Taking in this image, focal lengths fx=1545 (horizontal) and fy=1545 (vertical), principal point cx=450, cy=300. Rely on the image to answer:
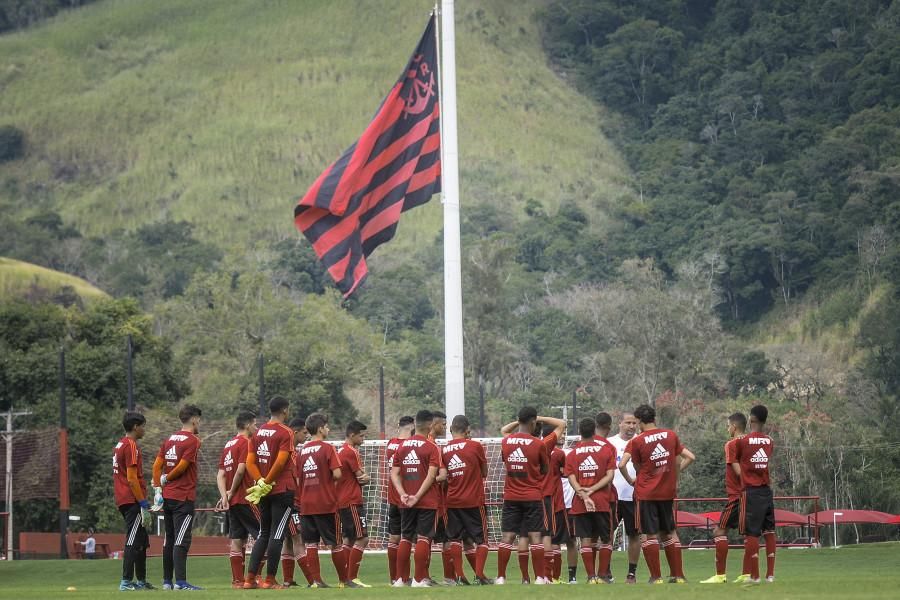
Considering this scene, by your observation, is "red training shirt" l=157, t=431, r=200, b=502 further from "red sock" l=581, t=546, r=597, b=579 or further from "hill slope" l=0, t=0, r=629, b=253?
"hill slope" l=0, t=0, r=629, b=253

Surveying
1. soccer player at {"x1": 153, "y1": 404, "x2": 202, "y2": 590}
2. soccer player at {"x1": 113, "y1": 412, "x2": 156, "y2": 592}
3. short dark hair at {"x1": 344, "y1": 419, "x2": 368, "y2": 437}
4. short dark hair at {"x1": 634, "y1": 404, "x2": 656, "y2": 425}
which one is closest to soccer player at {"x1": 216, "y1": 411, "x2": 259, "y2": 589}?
soccer player at {"x1": 153, "y1": 404, "x2": 202, "y2": 590}

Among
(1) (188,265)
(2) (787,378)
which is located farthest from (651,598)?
(1) (188,265)

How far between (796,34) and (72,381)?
10142 centimetres

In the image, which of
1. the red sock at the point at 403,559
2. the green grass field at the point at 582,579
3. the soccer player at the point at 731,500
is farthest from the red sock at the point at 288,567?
the soccer player at the point at 731,500

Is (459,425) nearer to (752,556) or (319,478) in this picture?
(319,478)

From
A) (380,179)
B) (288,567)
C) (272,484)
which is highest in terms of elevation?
(380,179)

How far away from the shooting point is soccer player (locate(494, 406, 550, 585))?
16.7 m

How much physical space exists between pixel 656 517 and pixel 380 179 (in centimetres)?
1015

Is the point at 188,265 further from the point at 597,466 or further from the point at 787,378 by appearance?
the point at 597,466

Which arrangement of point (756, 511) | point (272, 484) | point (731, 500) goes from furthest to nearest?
point (272, 484) < point (731, 500) < point (756, 511)

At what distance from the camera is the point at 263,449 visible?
16.1m

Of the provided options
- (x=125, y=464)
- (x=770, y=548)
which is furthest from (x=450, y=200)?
(x=770, y=548)

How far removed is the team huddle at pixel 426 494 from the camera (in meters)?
A: 15.8

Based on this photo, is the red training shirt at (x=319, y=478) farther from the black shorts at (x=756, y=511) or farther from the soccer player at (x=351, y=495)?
the black shorts at (x=756, y=511)
